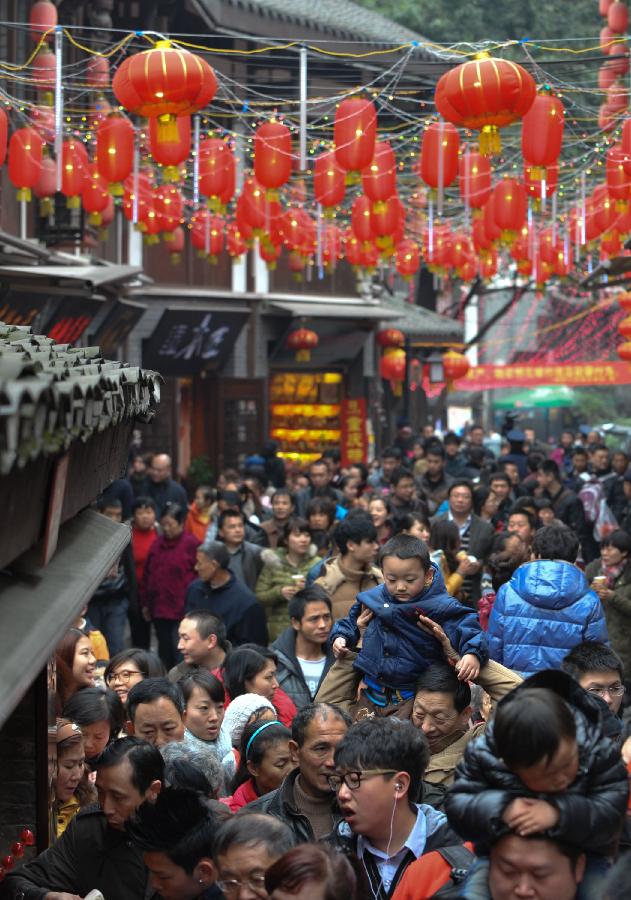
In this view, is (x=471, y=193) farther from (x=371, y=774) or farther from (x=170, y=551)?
(x=371, y=774)

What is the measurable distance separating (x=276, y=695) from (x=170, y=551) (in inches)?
197

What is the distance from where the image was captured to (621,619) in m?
9.78

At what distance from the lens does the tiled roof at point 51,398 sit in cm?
270

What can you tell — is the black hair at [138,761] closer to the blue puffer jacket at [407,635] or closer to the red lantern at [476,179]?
the blue puffer jacket at [407,635]

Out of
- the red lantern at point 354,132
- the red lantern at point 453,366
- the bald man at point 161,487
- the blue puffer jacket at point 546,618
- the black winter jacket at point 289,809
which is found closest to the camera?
the black winter jacket at point 289,809

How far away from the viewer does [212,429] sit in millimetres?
26297

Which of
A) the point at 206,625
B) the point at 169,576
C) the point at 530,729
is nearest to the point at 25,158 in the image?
the point at 169,576

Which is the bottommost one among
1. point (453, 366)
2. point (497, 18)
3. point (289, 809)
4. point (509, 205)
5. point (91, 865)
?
point (453, 366)

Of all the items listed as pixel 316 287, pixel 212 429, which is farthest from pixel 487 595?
pixel 316 287

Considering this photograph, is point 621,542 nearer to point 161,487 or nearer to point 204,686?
point 204,686

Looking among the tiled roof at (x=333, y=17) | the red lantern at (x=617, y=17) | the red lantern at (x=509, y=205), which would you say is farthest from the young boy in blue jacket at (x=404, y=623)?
the tiled roof at (x=333, y=17)

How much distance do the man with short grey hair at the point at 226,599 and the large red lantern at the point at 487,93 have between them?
12.6 ft

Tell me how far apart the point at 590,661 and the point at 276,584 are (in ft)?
16.4

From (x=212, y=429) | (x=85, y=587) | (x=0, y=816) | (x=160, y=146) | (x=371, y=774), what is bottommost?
(x=212, y=429)
